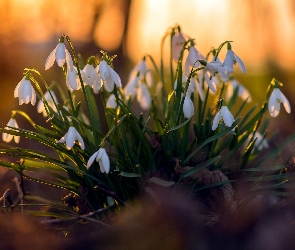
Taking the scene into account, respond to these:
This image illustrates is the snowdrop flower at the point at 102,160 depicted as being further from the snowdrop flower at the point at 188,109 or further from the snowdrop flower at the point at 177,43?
the snowdrop flower at the point at 177,43

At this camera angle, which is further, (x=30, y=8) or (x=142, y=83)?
(x=30, y=8)

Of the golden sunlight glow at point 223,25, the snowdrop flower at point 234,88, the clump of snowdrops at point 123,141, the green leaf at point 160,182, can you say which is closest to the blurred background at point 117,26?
the golden sunlight glow at point 223,25

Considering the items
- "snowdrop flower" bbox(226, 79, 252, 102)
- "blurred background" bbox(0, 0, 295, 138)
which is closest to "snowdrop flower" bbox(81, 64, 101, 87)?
"snowdrop flower" bbox(226, 79, 252, 102)

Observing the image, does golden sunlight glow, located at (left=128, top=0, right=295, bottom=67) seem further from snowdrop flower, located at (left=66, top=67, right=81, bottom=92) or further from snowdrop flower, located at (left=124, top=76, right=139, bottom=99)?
snowdrop flower, located at (left=66, top=67, right=81, bottom=92)

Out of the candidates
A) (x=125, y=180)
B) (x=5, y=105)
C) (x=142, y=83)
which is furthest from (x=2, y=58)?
(x=125, y=180)

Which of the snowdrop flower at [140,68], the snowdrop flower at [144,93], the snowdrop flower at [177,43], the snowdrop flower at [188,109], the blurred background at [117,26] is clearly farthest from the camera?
the blurred background at [117,26]

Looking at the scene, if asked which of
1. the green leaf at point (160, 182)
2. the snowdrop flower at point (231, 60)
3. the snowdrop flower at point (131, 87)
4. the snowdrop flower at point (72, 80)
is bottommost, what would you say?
the green leaf at point (160, 182)

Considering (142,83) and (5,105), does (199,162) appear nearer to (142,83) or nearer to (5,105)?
(142,83)
